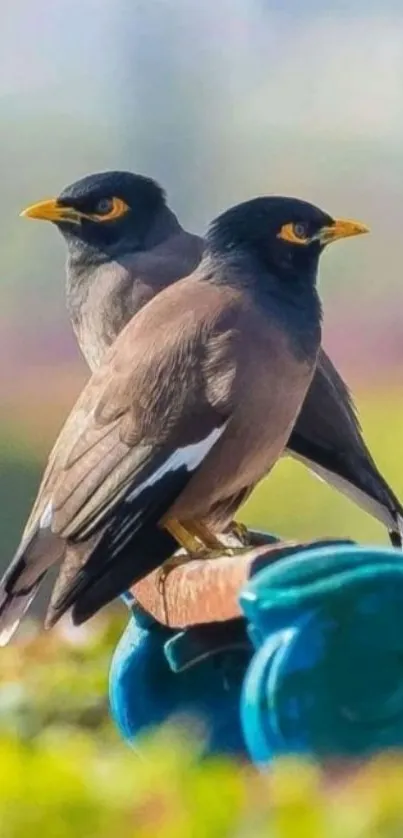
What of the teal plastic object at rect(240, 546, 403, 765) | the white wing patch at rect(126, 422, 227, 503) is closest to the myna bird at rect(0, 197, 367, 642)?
the white wing patch at rect(126, 422, 227, 503)

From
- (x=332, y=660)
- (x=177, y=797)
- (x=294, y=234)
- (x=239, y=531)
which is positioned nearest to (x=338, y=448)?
(x=239, y=531)

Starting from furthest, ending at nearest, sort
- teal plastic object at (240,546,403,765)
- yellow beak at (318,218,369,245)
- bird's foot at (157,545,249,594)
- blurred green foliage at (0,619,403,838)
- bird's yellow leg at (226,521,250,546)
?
bird's yellow leg at (226,521,250,546) < yellow beak at (318,218,369,245) < bird's foot at (157,545,249,594) < teal plastic object at (240,546,403,765) < blurred green foliage at (0,619,403,838)

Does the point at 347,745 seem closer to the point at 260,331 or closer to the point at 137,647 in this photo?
the point at 137,647

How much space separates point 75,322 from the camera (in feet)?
4.78

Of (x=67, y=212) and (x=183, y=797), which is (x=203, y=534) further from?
(x=183, y=797)

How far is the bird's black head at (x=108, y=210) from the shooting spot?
138 cm

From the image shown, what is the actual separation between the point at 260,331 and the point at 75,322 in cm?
29

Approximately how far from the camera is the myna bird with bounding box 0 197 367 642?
1.08 meters

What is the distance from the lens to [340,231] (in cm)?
121

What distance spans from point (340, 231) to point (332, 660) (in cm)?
50

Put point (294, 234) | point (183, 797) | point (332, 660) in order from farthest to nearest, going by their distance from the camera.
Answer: point (294, 234) < point (332, 660) < point (183, 797)

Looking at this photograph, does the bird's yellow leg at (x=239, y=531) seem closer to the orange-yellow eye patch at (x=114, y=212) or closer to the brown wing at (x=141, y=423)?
the brown wing at (x=141, y=423)

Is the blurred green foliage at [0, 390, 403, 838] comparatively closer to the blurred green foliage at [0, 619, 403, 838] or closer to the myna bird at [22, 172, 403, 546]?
the blurred green foliage at [0, 619, 403, 838]

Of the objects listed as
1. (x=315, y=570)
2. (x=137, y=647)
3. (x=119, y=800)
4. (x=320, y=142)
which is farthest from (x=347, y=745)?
(x=320, y=142)
